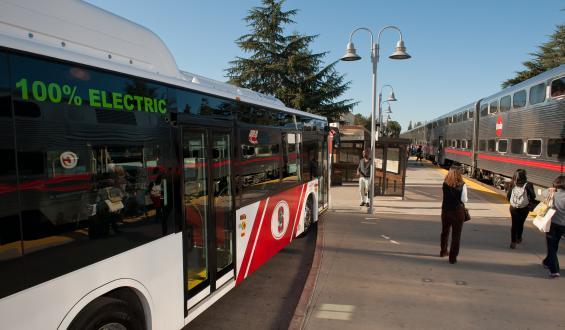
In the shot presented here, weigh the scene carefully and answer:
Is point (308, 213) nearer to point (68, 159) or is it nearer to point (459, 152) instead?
point (68, 159)

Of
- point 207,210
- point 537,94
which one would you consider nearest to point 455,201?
point 207,210

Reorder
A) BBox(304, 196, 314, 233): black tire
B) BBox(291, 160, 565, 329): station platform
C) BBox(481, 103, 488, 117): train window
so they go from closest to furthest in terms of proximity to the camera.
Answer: BBox(291, 160, 565, 329): station platform < BBox(304, 196, 314, 233): black tire < BBox(481, 103, 488, 117): train window

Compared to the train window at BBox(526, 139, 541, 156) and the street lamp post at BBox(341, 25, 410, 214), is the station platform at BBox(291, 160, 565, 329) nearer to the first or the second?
the street lamp post at BBox(341, 25, 410, 214)

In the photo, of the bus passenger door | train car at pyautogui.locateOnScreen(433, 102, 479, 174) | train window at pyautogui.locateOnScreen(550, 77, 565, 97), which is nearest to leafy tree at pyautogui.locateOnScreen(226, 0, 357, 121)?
train car at pyautogui.locateOnScreen(433, 102, 479, 174)

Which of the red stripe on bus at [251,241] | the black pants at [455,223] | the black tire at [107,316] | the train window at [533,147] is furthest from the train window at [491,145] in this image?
the black tire at [107,316]

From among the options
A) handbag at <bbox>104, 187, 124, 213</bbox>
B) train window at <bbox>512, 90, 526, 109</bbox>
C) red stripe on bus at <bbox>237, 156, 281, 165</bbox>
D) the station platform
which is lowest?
the station platform

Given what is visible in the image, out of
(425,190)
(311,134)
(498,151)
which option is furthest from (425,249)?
(498,151)

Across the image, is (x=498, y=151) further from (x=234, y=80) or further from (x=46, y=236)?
(x=46, y=236)

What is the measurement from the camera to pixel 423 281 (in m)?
5.79

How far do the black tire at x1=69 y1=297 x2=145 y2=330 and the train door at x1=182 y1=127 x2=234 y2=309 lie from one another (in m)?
0.83

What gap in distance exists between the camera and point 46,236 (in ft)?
7.86

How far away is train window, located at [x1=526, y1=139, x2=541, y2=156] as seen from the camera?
12.4 meters

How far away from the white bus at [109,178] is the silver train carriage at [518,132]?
10.8m

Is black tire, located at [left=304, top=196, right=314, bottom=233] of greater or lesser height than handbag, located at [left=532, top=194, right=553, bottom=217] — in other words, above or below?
below
